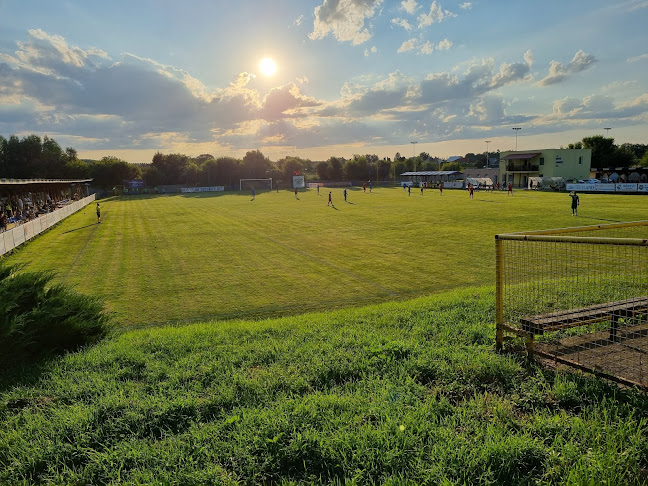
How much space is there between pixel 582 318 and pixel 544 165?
86.8 m

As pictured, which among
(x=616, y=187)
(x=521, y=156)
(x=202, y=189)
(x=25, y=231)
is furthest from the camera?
(x=202, y=189)

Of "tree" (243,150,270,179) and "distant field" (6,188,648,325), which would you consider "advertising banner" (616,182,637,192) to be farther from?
"tree" (243,150,270,179)

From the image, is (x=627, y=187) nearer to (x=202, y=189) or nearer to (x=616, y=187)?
(x=616, y=187)

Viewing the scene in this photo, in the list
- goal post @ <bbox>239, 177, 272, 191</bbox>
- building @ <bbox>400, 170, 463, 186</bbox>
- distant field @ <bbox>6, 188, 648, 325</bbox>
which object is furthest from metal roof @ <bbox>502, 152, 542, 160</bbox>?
distant field @ <bbox>6, 188, 648, 325</bbox>

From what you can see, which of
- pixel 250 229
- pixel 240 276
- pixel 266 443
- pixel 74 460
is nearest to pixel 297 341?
pixel 266 443

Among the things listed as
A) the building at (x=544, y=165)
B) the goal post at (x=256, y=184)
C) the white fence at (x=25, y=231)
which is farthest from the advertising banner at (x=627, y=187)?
the goal post at (x=256, y=184)

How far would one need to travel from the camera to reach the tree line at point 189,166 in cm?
9006

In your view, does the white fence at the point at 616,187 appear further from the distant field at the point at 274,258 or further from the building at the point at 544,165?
the distant field at the point at 274,258

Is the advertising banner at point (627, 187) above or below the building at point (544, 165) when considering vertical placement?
below

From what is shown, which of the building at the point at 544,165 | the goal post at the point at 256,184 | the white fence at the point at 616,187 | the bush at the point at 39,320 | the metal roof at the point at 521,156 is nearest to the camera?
the bush at the point at 39,320

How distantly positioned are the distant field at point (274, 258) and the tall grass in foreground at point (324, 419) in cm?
536

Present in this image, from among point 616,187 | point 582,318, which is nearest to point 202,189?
point 616,187

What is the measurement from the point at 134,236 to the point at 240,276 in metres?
13.7

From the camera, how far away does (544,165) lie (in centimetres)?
8106
